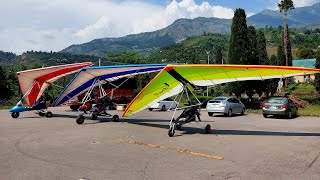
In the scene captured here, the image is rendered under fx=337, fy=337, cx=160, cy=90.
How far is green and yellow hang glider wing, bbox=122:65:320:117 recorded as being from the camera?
1275 centimetres

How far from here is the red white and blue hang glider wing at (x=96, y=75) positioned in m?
18.6

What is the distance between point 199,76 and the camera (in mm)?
14805

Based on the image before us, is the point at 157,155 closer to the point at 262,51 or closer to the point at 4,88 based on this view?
the point at 262,51

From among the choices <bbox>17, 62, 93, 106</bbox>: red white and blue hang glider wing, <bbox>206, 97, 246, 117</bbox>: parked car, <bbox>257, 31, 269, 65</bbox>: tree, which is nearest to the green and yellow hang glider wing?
<bbox>17, 62, 93, 106</bbox>: red white and blue hang glider wing

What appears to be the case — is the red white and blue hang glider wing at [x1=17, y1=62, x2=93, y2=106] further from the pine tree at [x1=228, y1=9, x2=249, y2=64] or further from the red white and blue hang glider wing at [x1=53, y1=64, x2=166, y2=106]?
the pine tree at [x1=228, y1=9, x2=249, y2=64]

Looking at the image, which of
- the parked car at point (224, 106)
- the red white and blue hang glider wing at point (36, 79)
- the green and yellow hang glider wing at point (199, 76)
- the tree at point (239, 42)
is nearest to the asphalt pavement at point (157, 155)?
the green and yellow hang glider wing at point (199, 76)

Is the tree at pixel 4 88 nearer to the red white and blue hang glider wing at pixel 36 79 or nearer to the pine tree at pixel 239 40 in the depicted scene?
the red white and blue hang glider wing at pixel 36 79

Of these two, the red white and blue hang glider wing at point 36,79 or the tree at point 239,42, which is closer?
the red white and blue hang glider wing at point 36,79

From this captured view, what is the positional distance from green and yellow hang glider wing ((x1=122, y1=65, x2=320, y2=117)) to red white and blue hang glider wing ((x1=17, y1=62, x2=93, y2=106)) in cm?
842

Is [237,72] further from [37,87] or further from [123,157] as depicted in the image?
[37,87]

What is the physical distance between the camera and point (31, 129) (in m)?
16.8

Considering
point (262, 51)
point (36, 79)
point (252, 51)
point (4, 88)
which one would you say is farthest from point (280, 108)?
point (4, 88)

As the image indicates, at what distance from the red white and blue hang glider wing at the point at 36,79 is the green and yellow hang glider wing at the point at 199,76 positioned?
27.6 feet

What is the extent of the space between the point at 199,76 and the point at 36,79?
14835 millimetres
